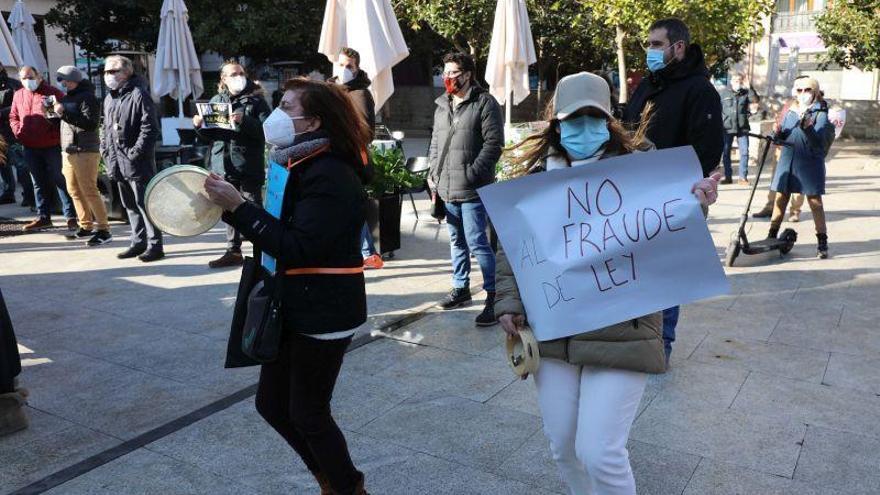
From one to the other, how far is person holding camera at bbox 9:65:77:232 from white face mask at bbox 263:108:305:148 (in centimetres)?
672

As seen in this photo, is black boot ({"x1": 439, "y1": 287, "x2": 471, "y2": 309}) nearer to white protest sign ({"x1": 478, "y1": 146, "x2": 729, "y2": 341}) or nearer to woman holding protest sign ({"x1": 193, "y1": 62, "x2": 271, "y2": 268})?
woman holding protest sign ({"x1": 193, "y1": 62, "x2": 271, "y2": 268})

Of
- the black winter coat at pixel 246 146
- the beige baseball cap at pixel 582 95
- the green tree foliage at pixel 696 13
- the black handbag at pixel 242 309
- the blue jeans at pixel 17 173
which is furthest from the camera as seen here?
the green tree foliage at pixel 696 13

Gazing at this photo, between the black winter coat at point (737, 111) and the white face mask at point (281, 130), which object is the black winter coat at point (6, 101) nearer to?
the white face mask at point (281, 130)

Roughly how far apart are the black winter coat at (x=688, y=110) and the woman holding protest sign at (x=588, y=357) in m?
1.73

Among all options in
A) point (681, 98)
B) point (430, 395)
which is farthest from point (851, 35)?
point (430, 395)

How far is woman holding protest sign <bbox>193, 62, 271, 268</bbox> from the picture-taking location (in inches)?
267

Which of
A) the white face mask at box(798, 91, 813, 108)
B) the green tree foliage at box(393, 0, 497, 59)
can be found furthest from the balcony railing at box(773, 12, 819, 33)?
the white face mask at box(798, 91, 813, 108)

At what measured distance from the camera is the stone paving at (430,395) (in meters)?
3.55

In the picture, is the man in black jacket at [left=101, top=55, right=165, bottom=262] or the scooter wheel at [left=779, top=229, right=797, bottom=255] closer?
the man in black jacket at [left=101, top=55, right=165, bottom=262]

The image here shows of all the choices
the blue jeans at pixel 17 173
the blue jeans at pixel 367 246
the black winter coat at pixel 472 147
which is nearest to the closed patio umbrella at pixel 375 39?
the blue jeans at pixel 367 246

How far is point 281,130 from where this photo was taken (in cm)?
278

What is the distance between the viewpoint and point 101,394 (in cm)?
456

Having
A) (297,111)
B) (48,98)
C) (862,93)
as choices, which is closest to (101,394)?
(297,111)

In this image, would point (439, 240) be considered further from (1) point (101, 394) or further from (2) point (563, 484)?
(2) point (563, 484)
